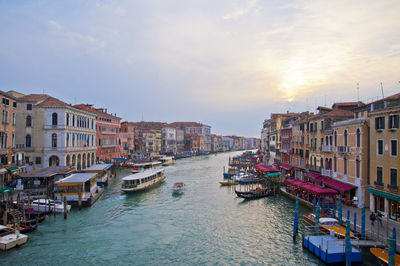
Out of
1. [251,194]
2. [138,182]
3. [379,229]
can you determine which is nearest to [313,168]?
[251,194]

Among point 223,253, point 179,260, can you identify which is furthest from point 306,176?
point 179,260

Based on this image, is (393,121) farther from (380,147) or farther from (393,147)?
(380,147)

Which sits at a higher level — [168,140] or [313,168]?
[168,140]

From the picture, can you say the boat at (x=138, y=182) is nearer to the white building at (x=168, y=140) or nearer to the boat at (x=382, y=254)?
the boat at (x=382, y=254)

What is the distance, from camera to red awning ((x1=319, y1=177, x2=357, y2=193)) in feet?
63.2

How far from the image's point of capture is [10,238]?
14.0 metres

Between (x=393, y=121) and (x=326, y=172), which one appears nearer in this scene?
(x=393, y=121)

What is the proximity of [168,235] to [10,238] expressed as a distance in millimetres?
7810

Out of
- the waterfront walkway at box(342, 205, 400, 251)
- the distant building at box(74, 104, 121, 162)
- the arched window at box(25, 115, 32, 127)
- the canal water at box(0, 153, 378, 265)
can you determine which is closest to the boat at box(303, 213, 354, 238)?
the waterfront walkway at box(342, 205, 400, 251)

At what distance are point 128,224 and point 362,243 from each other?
42.7 feet

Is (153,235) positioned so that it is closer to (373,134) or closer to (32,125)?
(373,134)

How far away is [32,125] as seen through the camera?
104 ft

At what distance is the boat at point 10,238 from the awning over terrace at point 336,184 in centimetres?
1900

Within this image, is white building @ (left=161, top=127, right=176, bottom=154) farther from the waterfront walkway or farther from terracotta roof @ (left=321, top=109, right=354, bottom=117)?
the waterfront walkway
